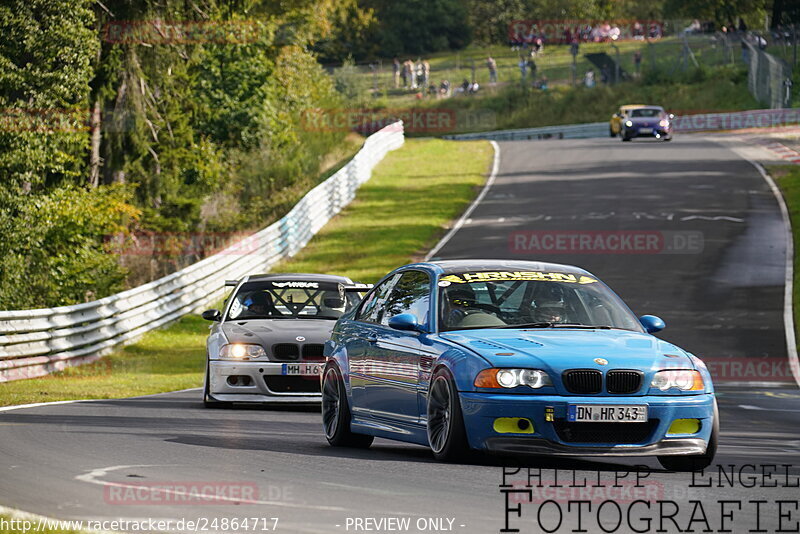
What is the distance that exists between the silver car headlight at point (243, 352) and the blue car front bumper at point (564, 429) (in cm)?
634

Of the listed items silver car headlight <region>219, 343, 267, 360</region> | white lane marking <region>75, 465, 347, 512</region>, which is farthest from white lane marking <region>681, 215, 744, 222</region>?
white lane marking <region>75, 465, 347, 512</region>

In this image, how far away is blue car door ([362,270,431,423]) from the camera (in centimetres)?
1039

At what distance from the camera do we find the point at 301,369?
15406 millimetres

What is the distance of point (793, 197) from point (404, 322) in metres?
33.3

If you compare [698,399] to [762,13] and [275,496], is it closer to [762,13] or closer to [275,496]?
[275,496]

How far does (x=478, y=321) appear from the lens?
34.3 ft

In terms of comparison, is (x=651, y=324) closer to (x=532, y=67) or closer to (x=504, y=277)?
(x=504, y=277)

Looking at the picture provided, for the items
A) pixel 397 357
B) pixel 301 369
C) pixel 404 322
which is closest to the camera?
pixel 404 322

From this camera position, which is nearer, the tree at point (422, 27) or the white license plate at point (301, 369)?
the white license plate at point (301, 369)

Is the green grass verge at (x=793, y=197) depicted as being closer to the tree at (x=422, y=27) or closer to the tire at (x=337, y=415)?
the tire at (x=337, y=415)

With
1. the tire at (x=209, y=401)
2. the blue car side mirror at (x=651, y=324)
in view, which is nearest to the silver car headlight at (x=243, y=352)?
the tire at (x=209, y=401)

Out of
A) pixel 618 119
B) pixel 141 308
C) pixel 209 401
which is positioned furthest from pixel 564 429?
pixel 618 119

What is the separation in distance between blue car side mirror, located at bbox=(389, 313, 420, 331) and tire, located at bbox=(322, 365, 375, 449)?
118cm

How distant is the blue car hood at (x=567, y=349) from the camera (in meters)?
9.38
